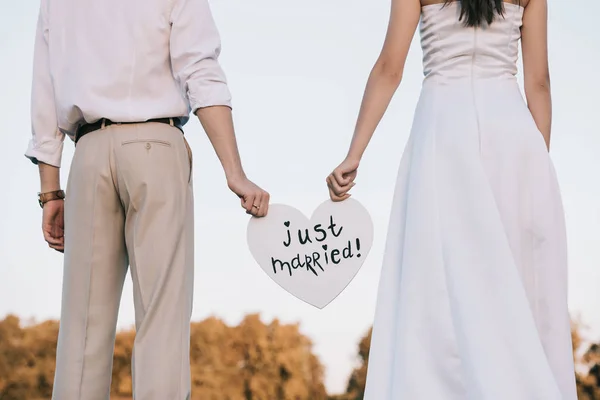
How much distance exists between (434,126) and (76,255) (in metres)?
1.24

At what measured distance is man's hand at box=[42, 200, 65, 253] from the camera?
3354mm

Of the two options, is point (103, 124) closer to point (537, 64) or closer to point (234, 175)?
point (234, 175)

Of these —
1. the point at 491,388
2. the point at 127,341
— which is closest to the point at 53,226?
the point at 491,388

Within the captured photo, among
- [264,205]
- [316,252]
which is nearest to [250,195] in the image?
[264,205]

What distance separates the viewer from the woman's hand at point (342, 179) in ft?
10.6

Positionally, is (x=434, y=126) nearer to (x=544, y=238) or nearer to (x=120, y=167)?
(x=544, y=238)

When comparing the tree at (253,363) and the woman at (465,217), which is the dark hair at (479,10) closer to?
the woman at (465,217)

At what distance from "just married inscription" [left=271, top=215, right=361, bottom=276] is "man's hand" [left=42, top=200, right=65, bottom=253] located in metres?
0.77

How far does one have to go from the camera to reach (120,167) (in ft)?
9.87

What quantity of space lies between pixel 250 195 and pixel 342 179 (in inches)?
12.8

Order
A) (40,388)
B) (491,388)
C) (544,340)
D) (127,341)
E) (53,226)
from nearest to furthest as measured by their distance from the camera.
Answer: (491,388) < (544,340) < (53,226) < (127,341) < (40,388)

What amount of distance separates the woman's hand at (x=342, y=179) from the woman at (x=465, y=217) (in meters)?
0.01

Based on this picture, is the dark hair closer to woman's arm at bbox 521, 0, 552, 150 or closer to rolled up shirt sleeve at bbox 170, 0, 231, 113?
woman's arm at bbox 521, 0, 552, 150

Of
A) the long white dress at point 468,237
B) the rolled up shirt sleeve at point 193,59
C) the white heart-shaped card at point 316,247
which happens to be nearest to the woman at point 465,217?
the long white dress at point 468,237
